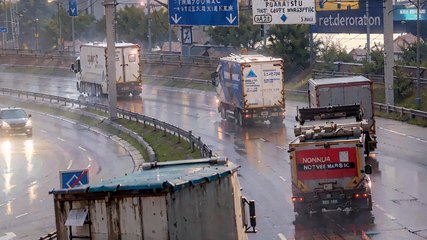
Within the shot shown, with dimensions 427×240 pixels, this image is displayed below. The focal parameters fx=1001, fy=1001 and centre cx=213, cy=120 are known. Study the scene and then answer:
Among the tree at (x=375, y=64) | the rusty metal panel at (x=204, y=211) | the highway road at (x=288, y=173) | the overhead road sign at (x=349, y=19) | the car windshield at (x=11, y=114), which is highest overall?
the overhead road sign at (x=349, y=19)

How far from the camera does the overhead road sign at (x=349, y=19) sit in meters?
73.1

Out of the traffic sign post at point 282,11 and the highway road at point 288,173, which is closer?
the highway road at point 288,173

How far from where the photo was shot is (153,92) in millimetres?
80750

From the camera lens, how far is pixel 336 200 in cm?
2953

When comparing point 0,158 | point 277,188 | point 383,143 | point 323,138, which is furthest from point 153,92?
point 323,138

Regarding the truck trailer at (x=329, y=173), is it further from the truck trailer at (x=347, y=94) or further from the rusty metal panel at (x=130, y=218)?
the rusty metal panel at (x=130, y=218)

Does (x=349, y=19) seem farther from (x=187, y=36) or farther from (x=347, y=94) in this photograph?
(x=347, y=94)

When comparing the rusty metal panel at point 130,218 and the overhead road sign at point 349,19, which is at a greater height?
→ the overhead road sign at point 349,19

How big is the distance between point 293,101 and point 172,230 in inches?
2064

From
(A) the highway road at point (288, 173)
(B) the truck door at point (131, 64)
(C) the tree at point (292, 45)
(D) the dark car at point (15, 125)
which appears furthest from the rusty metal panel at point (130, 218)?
(C) the tree at point (292, 45)

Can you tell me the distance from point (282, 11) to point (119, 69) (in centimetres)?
1477

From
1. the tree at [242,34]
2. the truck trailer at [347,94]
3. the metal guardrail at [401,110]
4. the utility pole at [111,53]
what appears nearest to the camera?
the truck trailer at [347,94]

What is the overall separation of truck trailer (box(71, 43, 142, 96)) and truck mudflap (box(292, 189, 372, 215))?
154ft

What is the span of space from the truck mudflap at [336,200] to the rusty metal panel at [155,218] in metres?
14.0
